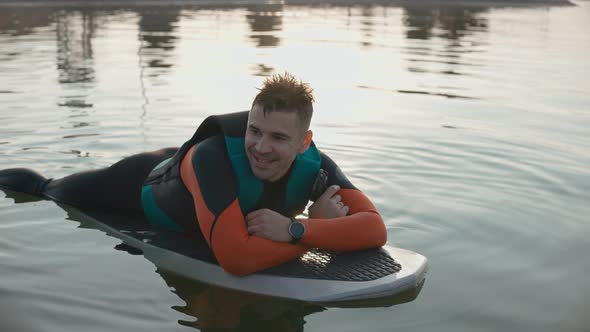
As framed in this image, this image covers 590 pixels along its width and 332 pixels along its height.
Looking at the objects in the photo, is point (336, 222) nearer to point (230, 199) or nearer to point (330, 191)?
point (330, 191)

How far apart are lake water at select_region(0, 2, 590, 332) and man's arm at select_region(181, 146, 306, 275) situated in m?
0.22

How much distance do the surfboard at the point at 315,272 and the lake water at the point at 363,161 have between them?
3.8 inches

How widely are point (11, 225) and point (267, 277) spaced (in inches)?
86.1

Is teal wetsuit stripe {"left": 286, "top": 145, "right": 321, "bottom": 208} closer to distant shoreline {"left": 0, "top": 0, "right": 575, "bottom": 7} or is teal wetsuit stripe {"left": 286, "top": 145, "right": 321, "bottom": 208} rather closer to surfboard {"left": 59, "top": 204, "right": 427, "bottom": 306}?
surfboard {"left": 59, "top": 204, "right": 427, "bottom": 306}

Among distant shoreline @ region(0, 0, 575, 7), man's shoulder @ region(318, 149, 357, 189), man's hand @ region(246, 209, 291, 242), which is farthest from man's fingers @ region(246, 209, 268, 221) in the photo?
distant shoreline @ region(0, 0, 575, 7)

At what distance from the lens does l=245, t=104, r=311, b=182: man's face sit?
4.46 meters

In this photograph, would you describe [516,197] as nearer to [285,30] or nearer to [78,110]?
[78,110]

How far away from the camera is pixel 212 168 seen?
184 inches

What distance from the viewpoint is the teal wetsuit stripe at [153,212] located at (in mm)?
5465

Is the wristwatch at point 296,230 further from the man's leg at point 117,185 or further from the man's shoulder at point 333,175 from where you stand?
the man's leg at point 117,185

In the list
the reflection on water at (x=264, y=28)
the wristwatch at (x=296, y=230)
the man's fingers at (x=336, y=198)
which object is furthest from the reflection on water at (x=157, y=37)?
the wristwatch at (x=296, y=230)

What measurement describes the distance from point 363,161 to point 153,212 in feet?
9.91

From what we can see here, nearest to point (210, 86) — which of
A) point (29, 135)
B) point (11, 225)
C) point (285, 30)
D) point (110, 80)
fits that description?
point (110, 80)

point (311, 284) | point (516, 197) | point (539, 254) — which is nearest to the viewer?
point (311, 284)
